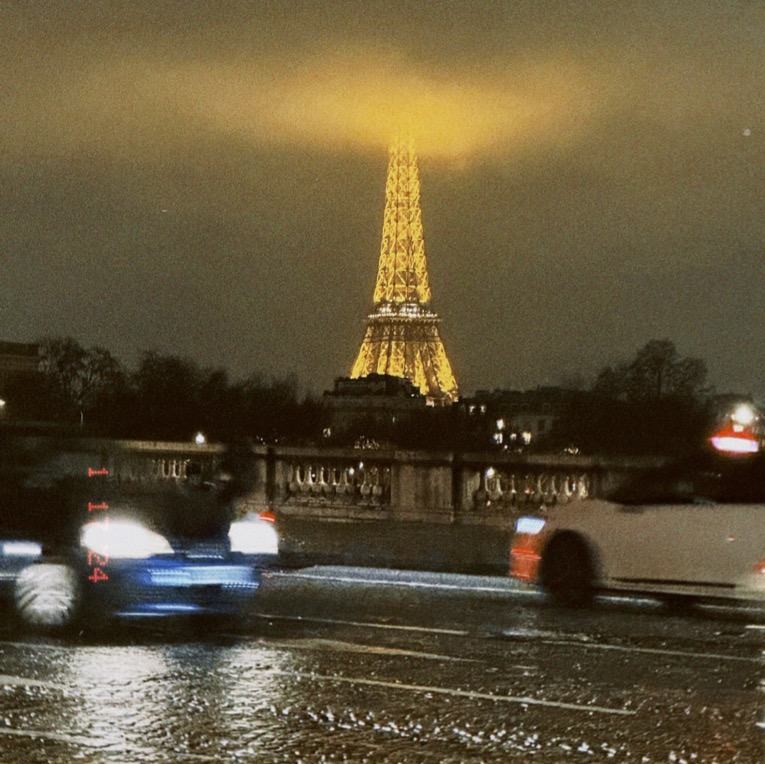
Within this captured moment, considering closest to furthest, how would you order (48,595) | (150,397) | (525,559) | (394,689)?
1. (394,689)
2. (48,595)
3. (525,559)
4. (150,397)

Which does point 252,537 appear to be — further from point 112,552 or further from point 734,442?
point 734,442

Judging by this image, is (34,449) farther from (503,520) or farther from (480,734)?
(503,520)

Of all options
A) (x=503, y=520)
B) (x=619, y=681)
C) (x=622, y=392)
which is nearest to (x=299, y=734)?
(x=619, y=681)

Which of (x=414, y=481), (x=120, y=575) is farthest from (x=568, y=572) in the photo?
(x=414, y=481)

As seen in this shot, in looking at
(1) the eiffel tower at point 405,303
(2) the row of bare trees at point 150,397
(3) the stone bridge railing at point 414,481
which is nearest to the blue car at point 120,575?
(3) the stone bridge railing at point 414,481

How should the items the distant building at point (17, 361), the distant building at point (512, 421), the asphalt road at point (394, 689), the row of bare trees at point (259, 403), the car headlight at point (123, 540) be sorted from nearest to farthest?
the asphalt road at point (394, 689) → the car headlight at point (123, 540) → the row of bare trees at point (259, 403) → the distant building at point (17, 361) → the distant building at point (512, 421)

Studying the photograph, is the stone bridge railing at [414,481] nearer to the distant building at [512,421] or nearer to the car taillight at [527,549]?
the car taillight at [527,549]

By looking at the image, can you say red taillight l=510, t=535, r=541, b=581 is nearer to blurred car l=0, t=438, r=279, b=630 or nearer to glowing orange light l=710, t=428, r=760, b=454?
glowing orange light l=710, t=428, r=760, b=454
